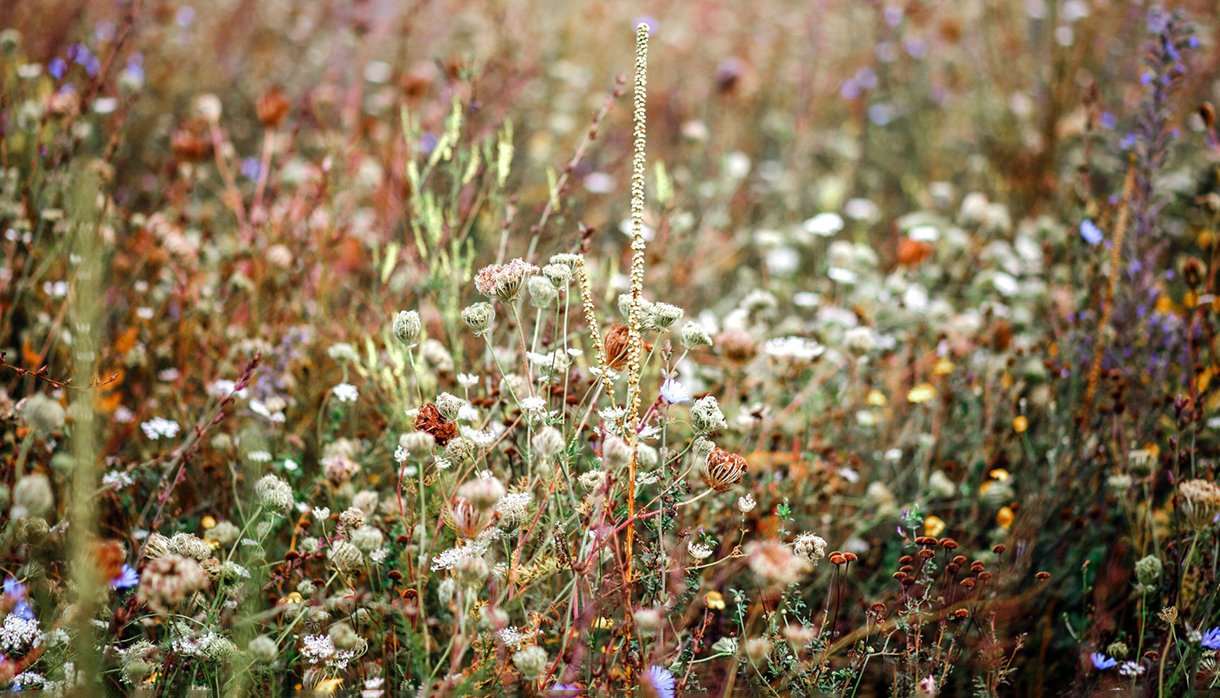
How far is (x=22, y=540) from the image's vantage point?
5.20 ft

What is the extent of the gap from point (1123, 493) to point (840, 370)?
91cm

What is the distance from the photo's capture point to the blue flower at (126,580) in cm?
170

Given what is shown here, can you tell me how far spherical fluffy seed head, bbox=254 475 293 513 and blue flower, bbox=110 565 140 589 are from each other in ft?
0.97

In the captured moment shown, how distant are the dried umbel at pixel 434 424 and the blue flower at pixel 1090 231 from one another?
206 cm

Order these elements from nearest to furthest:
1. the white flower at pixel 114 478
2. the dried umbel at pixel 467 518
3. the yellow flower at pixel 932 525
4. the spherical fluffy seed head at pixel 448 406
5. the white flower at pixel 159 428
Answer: the dried umbel at pixel 467 518 < the spherical fluffy seed head at pixel 448 406 < the white flower at pixel 114 478 < the white flower at pixel 159 428 < the yellow flower at pixel 932 525

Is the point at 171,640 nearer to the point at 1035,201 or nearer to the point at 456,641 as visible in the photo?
the point at 456,641

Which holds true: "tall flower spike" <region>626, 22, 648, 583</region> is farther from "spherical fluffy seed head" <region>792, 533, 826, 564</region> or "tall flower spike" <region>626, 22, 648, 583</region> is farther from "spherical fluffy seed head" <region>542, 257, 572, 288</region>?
"spherical fluffy seed head" <region>792, 533, 826, 564</region>

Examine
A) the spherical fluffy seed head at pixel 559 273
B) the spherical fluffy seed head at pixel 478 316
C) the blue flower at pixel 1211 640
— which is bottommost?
the blue flower at pixel 1211 640

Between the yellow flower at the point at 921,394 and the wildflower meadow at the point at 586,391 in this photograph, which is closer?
the wildflower meadow at the point at 586,391

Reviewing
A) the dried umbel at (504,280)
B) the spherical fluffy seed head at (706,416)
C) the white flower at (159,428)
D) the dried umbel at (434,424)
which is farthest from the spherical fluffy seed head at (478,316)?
the white flower at (159,428)

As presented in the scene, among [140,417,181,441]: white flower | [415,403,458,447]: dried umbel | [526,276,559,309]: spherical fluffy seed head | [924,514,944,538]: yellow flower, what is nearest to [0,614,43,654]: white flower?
[140,417,181,441]: white flower

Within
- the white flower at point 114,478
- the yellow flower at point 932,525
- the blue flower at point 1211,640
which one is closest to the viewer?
the blue flower at point 1211,640

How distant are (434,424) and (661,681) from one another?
55 cm

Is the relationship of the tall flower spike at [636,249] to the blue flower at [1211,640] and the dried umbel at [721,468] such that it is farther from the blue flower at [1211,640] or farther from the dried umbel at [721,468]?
the blue flower at [1211,640]
